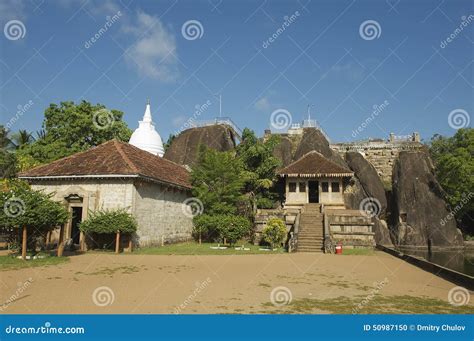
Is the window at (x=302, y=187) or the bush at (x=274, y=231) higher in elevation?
the window at (x=302, y=187)

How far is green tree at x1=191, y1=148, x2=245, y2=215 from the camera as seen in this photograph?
930 inches

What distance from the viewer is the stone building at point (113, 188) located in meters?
19.0

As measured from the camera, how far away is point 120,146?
22.3 meters

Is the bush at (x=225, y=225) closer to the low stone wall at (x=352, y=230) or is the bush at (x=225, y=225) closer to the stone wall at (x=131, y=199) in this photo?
the stone wall at (x=131, y=199)

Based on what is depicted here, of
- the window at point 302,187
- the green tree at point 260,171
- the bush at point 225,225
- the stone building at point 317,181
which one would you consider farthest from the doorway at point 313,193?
the bush at point 225,225

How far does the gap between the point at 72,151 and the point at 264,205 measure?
18297mm

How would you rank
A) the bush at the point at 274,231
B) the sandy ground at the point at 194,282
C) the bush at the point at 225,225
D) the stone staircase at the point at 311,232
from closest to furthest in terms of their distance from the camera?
the sandy ground at the point at 194,282 → the stone staircase at the point at 311,232 → the bush at the point at 274,231 → the bush at the point at 225,225

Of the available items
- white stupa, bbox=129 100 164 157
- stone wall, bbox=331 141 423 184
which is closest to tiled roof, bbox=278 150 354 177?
stone wall, bbox=331 141 423 184

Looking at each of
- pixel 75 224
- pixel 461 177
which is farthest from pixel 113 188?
pixel 461 177

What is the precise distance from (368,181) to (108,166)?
90.3 feet

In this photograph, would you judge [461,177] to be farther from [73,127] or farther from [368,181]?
[73,127]

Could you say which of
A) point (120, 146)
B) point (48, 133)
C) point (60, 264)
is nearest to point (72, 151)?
point (48, 133)

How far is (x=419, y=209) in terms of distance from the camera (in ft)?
111

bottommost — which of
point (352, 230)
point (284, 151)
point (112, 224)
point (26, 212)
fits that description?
point (352, 230)
